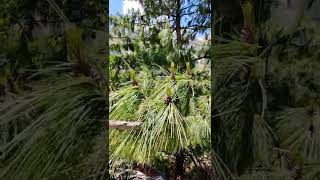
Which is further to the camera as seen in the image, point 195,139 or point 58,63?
point 195,139

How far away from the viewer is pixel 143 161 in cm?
96

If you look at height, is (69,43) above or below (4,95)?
above

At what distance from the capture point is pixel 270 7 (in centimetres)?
91

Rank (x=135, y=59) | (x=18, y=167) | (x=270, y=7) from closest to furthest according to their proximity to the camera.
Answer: (x=18, y=167) < (x=270, y=7) < (x=135, y=59)

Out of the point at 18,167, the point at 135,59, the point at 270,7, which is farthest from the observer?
the point at 135,59

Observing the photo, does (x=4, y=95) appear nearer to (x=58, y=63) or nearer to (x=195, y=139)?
(x=58, y=63)

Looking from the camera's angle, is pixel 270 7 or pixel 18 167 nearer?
pixel 18 167

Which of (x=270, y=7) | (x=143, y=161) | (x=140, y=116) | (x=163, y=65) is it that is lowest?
(x=143, y=161)

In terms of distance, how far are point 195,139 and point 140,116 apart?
0.15 m

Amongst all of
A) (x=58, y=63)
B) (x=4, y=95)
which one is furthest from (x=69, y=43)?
(x=4, y=95)

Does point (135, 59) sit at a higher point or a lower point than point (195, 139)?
higher

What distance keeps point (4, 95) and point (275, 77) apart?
0.59 meters

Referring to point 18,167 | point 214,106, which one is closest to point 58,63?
point 18,167

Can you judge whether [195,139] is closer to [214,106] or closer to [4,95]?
[214,106]
